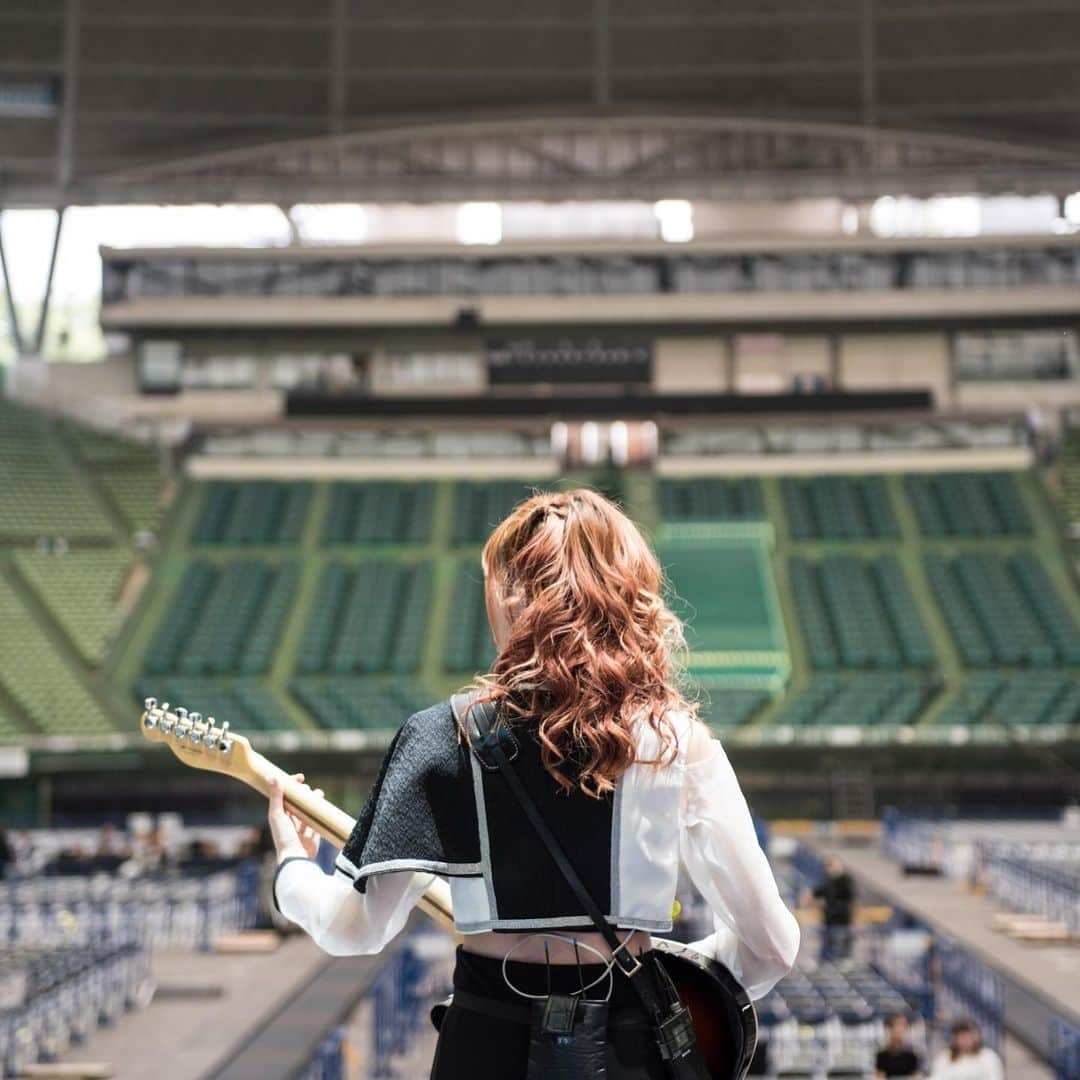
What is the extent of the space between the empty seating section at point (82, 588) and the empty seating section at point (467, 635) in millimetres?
8273

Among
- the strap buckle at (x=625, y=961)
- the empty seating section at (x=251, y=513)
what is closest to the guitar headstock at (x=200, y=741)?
the strap buckle at (x=625, y=961)

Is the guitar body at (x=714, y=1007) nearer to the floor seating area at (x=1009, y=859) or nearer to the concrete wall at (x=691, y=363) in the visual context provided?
the floor seating area at (x=1009, y=859)

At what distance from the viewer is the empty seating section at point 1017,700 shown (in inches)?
1344

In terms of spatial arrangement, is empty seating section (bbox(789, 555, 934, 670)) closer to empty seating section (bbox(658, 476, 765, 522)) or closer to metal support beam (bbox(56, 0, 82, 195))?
empty seating section (bbox(658, 476, 765, 522))

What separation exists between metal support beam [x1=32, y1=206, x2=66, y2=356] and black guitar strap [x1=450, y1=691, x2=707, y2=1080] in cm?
4335

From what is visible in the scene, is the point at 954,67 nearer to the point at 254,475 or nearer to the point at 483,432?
the point at 483,432

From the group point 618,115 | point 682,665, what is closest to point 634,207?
point 618,115

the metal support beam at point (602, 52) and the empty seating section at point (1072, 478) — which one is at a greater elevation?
the metal support beam at point (602, 52)

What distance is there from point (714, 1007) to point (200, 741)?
111 cm

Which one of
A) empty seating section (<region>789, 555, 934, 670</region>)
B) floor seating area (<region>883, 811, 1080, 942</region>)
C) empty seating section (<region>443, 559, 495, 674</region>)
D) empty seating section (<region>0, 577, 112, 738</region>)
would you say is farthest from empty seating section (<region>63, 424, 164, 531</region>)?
floor seating area (<region>883, 811, 1080, 942</region>)

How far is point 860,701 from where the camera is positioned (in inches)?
1383

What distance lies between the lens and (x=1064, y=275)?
46.8 meters

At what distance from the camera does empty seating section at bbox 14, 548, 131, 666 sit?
37656 millimetres

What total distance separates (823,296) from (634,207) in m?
6.40
